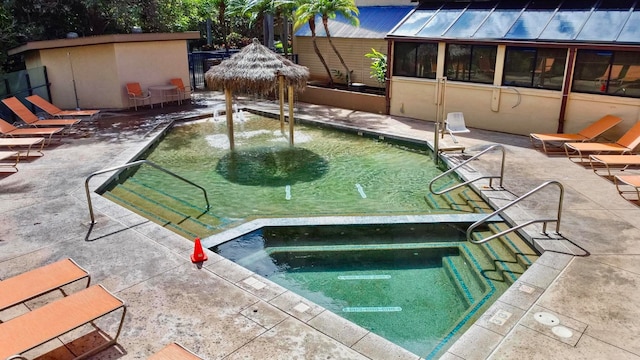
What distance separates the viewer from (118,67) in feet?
60.6

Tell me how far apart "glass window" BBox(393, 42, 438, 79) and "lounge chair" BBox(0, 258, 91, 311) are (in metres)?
14.0

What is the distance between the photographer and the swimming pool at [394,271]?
20.8 ft

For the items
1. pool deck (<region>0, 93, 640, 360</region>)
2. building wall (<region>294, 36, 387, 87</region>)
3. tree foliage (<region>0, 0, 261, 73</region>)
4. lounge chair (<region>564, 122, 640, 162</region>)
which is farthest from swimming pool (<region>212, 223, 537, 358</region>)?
tree foliage (<region>0, 0, 261, 73</region>)

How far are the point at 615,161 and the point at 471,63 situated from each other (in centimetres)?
647

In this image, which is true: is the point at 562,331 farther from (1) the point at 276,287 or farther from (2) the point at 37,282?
(2) the point at 37,282

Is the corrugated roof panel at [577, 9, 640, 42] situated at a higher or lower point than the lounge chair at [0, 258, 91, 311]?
higher

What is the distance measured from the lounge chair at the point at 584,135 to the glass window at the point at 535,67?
175cm


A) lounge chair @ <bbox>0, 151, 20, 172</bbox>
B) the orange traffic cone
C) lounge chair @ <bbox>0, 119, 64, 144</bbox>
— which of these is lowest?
the orange traffic cone

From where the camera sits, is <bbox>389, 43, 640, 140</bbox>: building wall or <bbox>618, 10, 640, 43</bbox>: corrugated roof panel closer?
<bbox>618, 10, 640, 43</bbox>: corrugated roof panel

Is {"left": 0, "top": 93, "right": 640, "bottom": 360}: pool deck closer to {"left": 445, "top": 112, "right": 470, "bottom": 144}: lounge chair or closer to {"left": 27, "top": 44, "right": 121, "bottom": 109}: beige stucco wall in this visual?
{"left": 445, "top": 112, "right": 470, "bottom": 144}: lounge chair

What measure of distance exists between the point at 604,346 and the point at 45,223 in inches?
342

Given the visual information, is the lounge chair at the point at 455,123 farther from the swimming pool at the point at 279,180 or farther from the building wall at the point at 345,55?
the building wall at the point at 345,55

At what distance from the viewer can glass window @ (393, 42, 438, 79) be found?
55.8 ft

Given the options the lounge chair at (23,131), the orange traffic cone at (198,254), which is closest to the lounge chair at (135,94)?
the lounge chair at (23,131)
